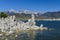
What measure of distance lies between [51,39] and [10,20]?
23673 millimetres

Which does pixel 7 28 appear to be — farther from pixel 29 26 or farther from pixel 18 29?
pixel 29 26

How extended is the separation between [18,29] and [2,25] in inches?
213

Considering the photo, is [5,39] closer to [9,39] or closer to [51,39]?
[9,39]

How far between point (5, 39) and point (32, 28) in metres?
26.7

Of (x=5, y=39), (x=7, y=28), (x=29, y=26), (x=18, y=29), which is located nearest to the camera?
(x=5, y=39)

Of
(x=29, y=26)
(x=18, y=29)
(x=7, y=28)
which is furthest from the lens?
(x=29, y=26)

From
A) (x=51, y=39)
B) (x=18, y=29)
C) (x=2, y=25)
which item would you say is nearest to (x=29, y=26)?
(x=18, y=29)

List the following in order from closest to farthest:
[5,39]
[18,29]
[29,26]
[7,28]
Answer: [5,39] < [7,28] < [18,29] < [29,26]

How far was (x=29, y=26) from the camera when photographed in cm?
7106

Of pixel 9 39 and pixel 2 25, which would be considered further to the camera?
pixel 2 25

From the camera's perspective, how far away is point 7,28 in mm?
61906

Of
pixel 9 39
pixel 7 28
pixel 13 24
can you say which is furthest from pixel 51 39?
pixel 13 24

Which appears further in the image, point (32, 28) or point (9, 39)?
point (32, 28)

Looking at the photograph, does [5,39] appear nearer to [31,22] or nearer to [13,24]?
[13,24]
